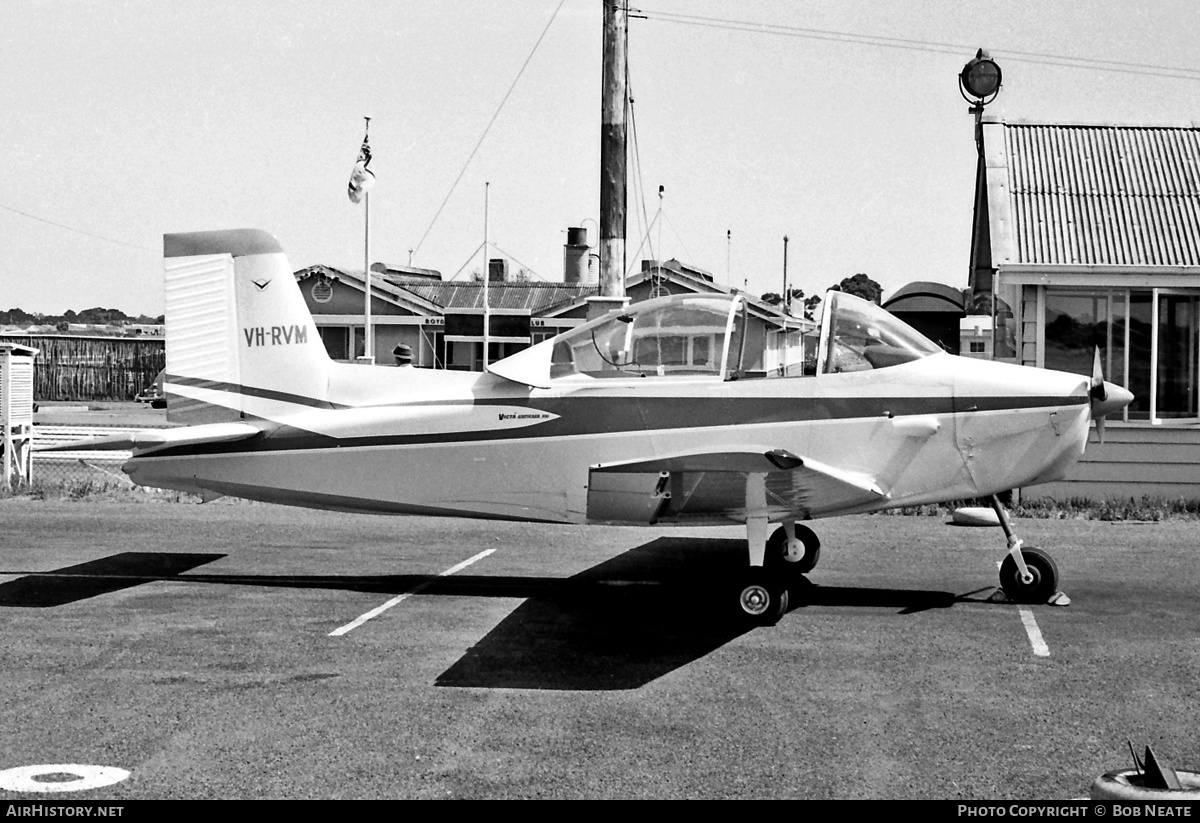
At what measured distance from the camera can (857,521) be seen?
42.5 ft

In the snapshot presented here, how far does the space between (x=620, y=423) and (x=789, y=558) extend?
1858mm

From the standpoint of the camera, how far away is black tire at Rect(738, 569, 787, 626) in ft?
26.0

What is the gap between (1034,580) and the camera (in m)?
8.64

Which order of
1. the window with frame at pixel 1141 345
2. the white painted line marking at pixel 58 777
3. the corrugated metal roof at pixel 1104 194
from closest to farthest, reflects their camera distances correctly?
the white painted line marking at pixel 58 777 → the window with frame at pixel 1141 345 → the corrugated metal roof at pixel 1104 194

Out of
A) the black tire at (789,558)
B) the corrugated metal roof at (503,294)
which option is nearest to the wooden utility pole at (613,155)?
the black tire at (789,558)

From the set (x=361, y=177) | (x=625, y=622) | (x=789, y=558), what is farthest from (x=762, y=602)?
→ (x=361, y=177)

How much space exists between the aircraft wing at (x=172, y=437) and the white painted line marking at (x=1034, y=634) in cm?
551

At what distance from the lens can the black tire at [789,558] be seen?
9.46 meters

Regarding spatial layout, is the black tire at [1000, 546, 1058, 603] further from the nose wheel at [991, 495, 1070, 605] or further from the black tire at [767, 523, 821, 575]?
the black tire at [767, 523, 821, 575]

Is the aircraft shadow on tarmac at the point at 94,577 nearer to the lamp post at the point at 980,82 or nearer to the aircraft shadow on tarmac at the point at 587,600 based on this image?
the aircraft shadow on tarmac at the point at 587,600

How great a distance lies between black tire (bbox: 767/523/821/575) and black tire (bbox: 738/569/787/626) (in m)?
1.38

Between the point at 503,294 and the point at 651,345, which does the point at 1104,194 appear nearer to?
the point at 651,345

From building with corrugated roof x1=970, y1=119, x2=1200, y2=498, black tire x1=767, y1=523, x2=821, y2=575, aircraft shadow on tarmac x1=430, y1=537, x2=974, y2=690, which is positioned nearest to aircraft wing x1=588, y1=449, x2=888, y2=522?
aircraft shadow on tarmac x1=430, y1=537, x2=974, y2=690
